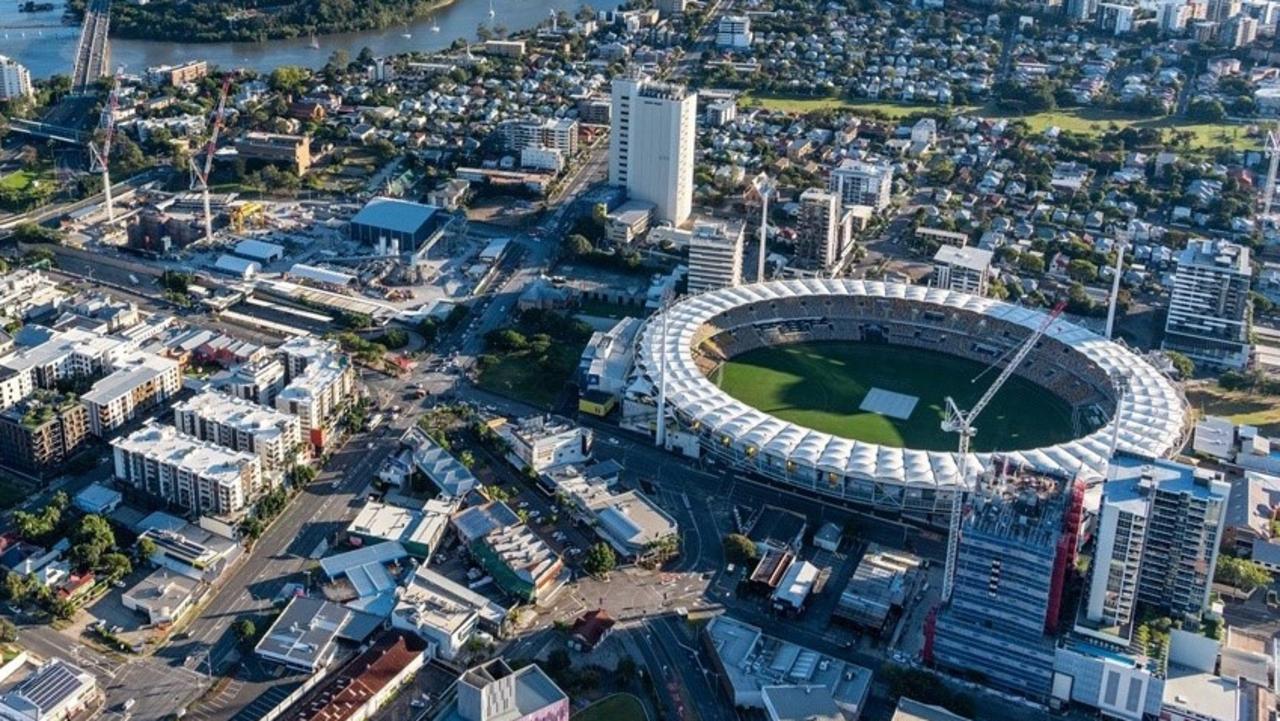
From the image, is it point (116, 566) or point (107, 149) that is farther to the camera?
point (107, 149)

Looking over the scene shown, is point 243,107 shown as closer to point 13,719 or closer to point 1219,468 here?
point 13,719

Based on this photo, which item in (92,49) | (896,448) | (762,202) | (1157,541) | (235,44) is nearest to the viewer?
(1157,541)

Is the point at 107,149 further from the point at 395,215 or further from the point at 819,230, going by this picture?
the point at 819,230

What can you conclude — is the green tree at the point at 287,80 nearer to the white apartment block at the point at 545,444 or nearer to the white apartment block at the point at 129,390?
the white apartment block at the point at 129,390

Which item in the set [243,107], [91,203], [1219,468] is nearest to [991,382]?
[1219,468]

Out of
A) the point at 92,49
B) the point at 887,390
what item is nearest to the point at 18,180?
the point at 92,49
